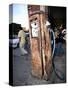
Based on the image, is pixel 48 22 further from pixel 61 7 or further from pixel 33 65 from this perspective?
pixel 33 65

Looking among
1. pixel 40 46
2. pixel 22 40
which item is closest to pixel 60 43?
pixel 40 46

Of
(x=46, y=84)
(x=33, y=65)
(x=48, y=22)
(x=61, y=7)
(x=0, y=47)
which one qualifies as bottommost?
(x=46, y=84)

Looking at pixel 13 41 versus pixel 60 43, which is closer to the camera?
pixel 13 41

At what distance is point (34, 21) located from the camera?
199 cm

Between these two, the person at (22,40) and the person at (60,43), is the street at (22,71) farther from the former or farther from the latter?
the person at (60,43)

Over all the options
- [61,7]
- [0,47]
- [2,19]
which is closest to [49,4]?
[61,7]

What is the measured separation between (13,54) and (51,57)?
0.33 m

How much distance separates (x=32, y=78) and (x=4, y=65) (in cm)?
25

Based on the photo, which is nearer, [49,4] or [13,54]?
[13,54]

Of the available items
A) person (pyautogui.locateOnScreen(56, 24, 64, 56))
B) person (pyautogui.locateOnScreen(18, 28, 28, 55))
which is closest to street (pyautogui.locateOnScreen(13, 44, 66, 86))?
person (pyautogui.locateOnScreen(18, 28, 28, 55))

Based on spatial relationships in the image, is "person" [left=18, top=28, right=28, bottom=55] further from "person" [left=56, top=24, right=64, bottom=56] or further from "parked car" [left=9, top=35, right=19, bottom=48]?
"person" [left=56, top=24, right=64, bottom=56]

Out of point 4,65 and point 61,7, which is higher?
point 61,7

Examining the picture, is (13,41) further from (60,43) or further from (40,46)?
(60,43)

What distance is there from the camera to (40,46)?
2.01 metres
